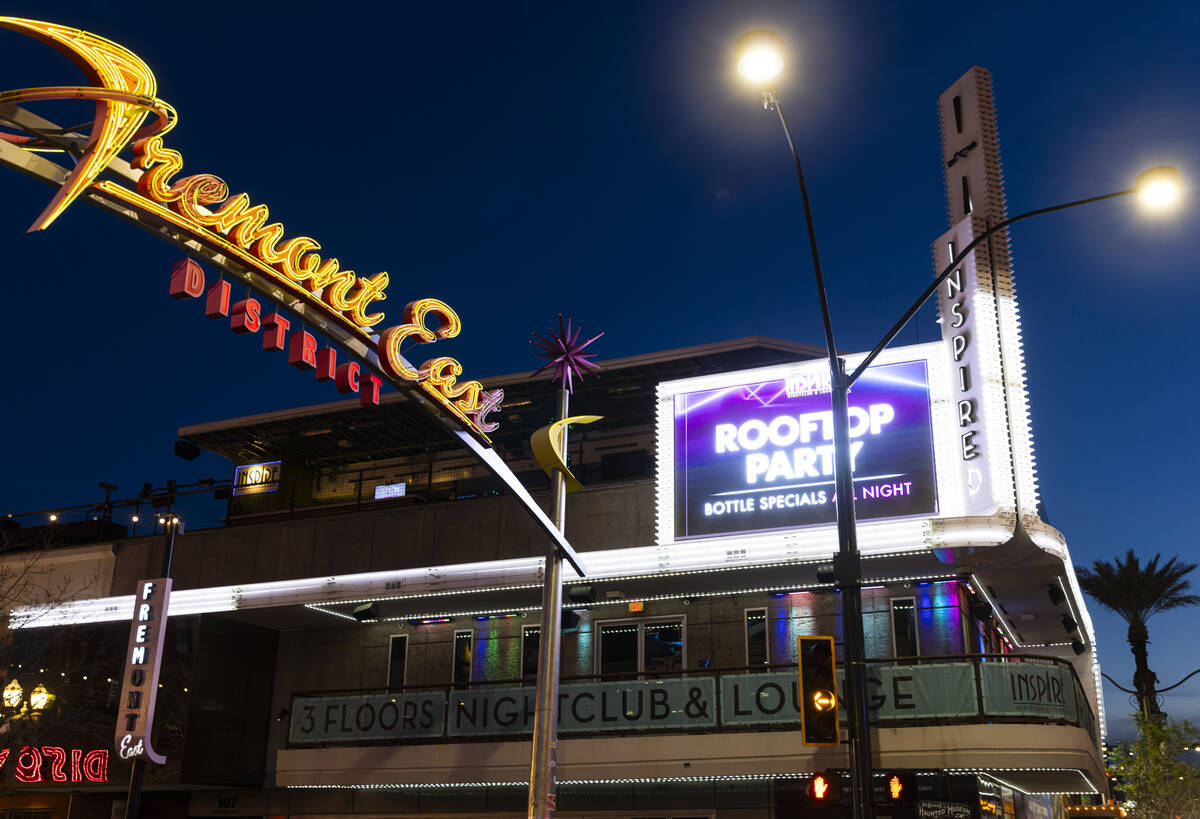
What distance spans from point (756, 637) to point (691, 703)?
2955 millimetres

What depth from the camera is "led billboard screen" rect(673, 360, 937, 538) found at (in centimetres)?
2208

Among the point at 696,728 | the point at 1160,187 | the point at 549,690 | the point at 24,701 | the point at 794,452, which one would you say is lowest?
the point at 696,728

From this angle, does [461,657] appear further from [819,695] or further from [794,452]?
[819,695]

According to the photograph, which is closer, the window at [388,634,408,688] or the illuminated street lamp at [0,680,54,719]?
the illuminated street lamp at [0,680,54,719]

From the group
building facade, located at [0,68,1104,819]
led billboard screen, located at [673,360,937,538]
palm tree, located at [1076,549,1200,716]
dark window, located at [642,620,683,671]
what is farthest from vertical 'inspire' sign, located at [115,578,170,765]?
palm tree, located at [1076,549,1200,716]

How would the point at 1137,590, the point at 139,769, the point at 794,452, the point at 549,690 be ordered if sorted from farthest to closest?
the point at 1137,590
the point at 139,769
the point at 794,452
the point at 549,690

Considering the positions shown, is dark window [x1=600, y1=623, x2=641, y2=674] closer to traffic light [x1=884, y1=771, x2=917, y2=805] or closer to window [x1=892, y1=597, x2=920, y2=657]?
window [x1=892, y1=597, x2=920, y2=657]

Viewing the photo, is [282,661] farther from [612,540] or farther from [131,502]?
[612,540]

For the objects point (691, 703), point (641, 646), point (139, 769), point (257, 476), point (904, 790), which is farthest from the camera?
point (257, 476)

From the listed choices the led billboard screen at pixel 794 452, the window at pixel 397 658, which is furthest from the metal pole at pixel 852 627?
the window at pixel 397 658

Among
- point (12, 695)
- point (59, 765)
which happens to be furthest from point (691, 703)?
point (12, 695)

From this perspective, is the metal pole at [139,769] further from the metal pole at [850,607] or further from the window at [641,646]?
the metal pole at [850,607]

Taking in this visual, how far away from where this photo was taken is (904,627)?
22.7 metres

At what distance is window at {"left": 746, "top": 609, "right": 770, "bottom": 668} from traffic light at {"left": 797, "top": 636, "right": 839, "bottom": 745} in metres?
10.5
